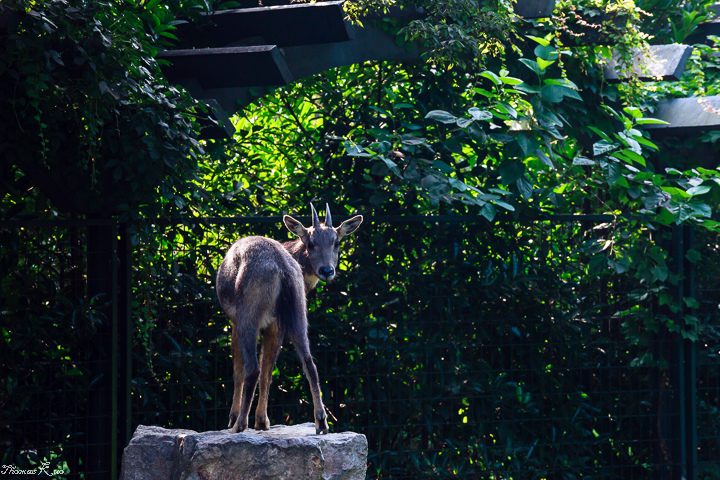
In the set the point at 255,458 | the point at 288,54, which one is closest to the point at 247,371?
the point at 255,458

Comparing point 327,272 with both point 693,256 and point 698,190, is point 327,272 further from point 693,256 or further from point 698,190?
point 693,256

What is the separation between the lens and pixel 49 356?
5.45m

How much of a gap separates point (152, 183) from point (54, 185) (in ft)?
2.79

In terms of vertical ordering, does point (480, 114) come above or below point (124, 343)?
above

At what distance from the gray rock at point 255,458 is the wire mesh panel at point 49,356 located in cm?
105

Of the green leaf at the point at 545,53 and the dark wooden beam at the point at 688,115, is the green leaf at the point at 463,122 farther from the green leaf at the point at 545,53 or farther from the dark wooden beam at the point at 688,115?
the dark wooden beam at the point at 688,115

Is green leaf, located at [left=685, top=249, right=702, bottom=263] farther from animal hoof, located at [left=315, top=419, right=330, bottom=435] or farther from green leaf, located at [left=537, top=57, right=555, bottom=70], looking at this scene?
animal hoof, located at [left=315, top=419, right=330, bottom=435]

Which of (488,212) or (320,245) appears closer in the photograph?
(320,245)

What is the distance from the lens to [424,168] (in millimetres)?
6027

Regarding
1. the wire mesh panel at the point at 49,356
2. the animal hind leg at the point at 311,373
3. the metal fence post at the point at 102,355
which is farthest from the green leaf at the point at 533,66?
the wire mesh panel at the point at 49,356

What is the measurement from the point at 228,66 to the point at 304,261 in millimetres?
1508

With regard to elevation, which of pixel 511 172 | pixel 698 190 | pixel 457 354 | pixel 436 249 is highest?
pixel 511 172

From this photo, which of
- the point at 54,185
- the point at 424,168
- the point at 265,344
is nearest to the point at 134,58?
the point at 54,185

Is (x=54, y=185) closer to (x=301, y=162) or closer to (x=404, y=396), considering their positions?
(x=301, y=162)
